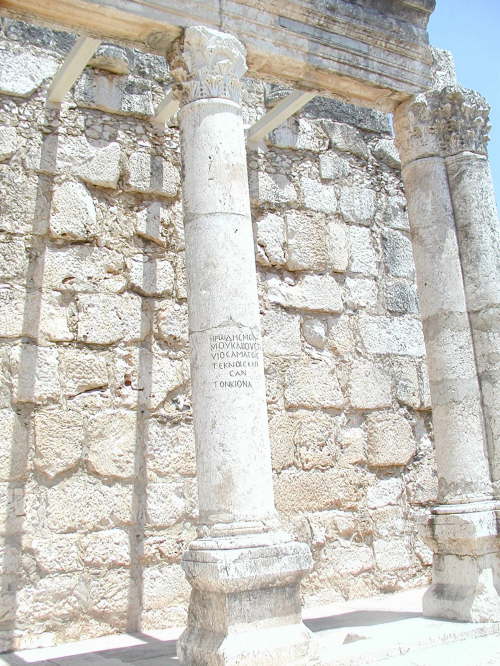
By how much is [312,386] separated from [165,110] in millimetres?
2978

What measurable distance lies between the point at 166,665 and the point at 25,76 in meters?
4.86

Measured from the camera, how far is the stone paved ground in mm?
4266

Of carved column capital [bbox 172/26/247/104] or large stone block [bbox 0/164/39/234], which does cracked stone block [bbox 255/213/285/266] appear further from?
carved column capital [bbox 172/26/247/104]

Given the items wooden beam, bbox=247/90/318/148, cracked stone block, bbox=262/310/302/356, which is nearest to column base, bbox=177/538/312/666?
cracked stone block, bbox=262/310/302/356

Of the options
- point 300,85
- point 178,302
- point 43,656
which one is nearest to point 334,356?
point 178,302

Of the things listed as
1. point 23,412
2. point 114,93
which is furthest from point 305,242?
point 23,412

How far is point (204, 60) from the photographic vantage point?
4.92m

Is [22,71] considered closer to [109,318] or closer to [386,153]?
[109,318]

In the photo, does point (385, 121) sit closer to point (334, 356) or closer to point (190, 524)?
point (334, 356)

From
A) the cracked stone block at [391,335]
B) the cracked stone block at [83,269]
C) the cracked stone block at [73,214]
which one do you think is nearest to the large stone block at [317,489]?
the cracked stone block at [391,335]

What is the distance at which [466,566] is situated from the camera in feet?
17.1

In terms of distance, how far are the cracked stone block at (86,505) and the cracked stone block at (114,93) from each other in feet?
10.9

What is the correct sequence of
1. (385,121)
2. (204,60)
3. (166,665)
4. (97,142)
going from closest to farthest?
(166,665) → (204,60) → (97,142) → (385,121)

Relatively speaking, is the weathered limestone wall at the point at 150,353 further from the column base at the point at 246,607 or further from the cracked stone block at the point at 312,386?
the column base at the point at 246,607
